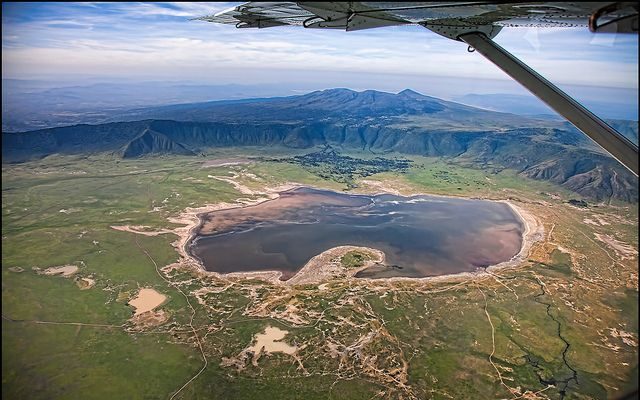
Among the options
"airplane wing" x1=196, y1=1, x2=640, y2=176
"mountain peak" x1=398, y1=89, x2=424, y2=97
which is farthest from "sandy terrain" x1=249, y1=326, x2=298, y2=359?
"mountain peak" x1=398, y1=89, x2=424, y2=97

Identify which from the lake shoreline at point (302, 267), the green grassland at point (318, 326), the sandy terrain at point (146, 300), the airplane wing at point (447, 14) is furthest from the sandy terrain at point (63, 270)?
the airplane wing at point (447, 14)

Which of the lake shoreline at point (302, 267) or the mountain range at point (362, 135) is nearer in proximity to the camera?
the lake shoreline at point (302, 267)

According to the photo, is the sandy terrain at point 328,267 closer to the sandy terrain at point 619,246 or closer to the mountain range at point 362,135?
the sandy terrain at point 619,246

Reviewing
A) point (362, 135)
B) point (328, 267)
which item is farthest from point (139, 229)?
point (362, 135)

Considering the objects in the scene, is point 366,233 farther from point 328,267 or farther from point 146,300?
point 146,300

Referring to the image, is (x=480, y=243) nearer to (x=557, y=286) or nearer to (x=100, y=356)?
(x=557, y=286)

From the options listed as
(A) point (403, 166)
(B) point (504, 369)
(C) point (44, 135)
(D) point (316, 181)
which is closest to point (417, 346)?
(B) point (504, 369)

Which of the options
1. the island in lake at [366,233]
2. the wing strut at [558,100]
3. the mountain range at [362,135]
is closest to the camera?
the wing strut at [558,100]
